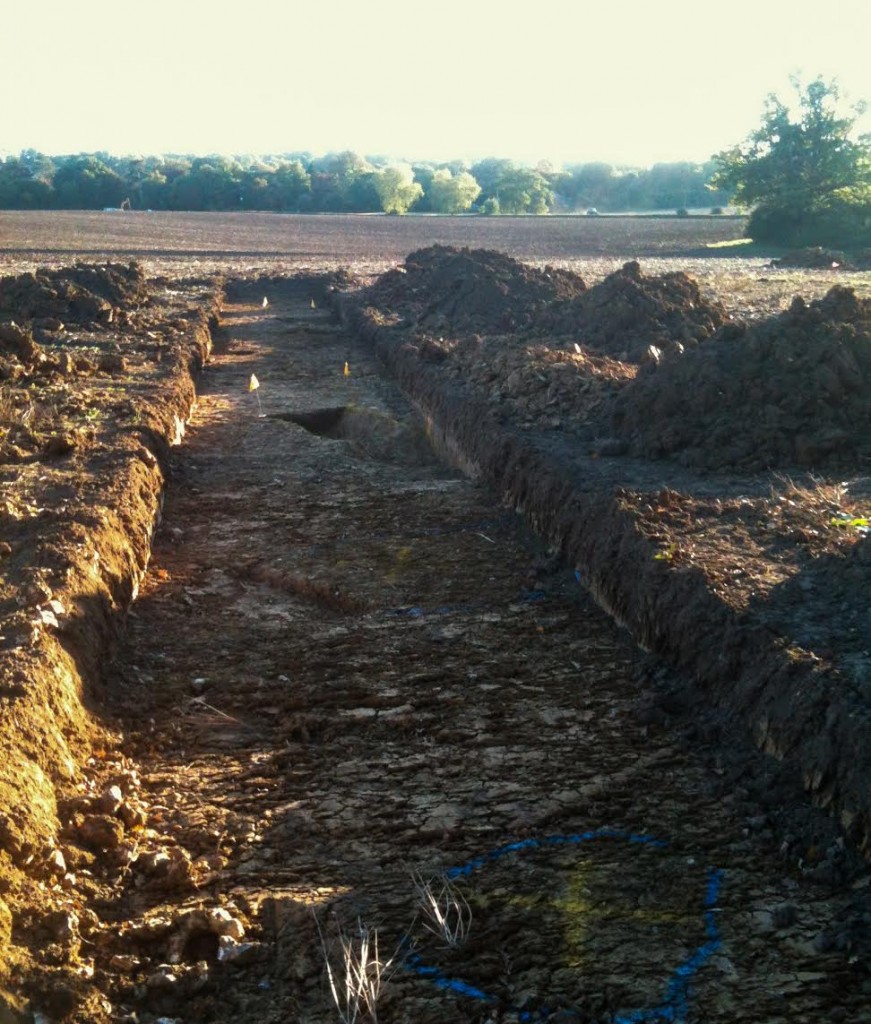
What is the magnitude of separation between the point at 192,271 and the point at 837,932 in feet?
90.2

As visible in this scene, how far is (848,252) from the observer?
34938 millimetres

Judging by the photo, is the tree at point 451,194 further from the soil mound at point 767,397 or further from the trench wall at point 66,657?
the trench wall at point 66,657

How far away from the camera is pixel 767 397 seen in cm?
897

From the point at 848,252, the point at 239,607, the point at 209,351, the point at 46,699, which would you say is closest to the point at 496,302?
the point at 209,351

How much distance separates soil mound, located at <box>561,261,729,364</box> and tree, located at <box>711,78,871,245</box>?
87.4ft

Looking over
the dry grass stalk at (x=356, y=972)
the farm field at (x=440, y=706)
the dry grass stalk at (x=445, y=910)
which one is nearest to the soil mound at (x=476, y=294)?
the farm field at (x=440, y=706)

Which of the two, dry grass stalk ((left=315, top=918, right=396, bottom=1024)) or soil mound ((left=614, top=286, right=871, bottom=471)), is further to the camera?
soil mound ((left=614, top=286, right=871, bottom=471))

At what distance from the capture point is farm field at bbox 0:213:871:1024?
12.6 feet

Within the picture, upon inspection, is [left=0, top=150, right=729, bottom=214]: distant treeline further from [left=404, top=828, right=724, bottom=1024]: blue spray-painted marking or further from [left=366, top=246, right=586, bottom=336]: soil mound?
[left=404, top=828, right=724, bottom=1024]: blue spray-painted marking

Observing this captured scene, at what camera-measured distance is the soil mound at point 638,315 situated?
41.1ft

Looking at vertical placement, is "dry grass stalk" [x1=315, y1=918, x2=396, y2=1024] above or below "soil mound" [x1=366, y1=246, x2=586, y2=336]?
below

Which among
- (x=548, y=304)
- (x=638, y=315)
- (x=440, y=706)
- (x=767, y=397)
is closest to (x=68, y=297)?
(x=548, y=304)

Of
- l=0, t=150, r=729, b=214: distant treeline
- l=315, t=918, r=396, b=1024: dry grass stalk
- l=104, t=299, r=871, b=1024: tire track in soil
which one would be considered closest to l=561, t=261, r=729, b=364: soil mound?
l=104, t=299, r=871, b=1024: tire track in soil

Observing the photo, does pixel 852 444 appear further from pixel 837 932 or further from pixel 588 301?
pixel 588 301
